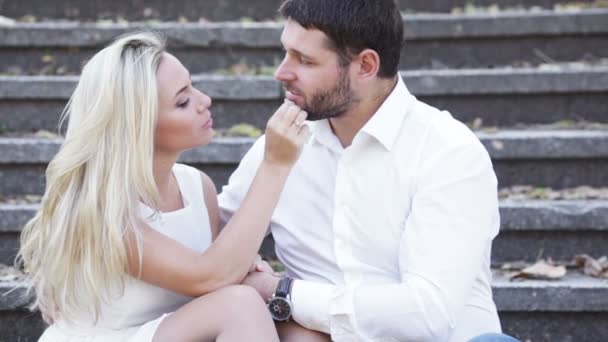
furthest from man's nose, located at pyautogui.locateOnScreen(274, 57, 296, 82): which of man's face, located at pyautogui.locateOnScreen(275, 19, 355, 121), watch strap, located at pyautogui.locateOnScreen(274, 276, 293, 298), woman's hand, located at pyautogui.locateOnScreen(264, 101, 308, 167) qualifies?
watch strap, located at pyautogui.locateOnScreen(274, 276, 293, 298)

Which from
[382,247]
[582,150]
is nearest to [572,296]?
[582,150]

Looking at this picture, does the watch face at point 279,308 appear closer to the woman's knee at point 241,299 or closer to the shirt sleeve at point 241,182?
the woman's knee at point 241,299

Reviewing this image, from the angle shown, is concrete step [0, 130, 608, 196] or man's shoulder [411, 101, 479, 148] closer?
man's shoulder [411, 101, 479, 148]

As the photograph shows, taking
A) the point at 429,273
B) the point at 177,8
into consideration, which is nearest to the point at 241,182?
the point at 429,273

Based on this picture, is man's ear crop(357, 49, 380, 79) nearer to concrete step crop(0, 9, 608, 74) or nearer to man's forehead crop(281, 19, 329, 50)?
man's forehead crop(281, 19, 329, 50)

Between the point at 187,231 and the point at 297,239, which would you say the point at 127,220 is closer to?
the point at 187,231

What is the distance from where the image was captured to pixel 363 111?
2.87 m

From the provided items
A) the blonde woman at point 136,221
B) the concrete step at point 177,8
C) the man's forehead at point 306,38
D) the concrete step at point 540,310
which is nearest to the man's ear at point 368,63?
the man's forehead at point 306,38

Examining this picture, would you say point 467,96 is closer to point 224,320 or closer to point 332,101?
point 332,101

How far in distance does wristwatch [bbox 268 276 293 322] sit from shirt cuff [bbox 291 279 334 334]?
2 centimetres

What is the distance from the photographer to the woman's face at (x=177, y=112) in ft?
8.87

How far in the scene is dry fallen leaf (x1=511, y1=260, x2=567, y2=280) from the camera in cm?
347

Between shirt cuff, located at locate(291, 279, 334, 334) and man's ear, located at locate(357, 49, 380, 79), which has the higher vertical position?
man's ear, located at locate(357, 49, 380, 79)

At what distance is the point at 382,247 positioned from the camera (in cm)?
275
